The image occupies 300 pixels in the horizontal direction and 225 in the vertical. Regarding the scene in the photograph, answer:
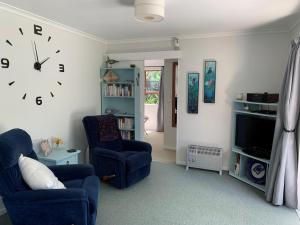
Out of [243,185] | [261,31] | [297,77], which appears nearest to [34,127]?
[243,185]

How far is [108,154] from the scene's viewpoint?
3.47 metres

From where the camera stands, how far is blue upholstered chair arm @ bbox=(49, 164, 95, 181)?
2660mm

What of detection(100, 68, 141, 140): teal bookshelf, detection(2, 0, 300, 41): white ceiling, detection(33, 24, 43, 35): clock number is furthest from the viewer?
detection(100, 68, 141, 140): teal bookshelf

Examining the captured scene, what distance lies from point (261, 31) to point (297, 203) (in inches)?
99.9

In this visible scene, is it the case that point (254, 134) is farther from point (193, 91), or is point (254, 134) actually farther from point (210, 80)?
point (193, 91)

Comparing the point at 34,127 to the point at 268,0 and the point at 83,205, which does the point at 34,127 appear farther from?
the point at 268,0

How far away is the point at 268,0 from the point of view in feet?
8.24

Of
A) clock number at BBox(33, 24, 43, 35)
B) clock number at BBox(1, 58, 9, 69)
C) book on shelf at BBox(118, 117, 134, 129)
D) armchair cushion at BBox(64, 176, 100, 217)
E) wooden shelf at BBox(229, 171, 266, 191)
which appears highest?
clock number at BBox(33, 24, 43, 35)

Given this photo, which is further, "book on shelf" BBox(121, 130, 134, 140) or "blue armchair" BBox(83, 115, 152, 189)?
"book on shelf" BBox(121, 130, 134, 140)

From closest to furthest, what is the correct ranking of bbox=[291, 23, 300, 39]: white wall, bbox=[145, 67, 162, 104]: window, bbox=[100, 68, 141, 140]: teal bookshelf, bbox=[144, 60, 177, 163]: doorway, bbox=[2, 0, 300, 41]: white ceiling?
bbox=[2, 0, 300, 41]: white ceiling → bbox=[291, 23, 300, 39]: white wall → bbox=[100, 68, 141, 140]: teal bookshelf → bbox=[144, 60, 177, 163]: doorway → bbox=[145, 67, 162, 104]: window

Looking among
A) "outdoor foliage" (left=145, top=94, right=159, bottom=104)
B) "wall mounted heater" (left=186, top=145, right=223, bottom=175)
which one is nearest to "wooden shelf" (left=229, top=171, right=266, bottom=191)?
"wall mounted heater" (left=186, top=145, right=223, bottom=175)

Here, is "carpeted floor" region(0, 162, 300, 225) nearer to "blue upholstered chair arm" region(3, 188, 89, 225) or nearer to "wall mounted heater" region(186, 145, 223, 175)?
"wall mounted heater" region(186, 145, 223, 175)

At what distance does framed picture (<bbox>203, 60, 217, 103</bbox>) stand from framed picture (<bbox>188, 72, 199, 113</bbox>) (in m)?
0.16

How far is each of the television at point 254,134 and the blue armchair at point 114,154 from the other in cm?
149
